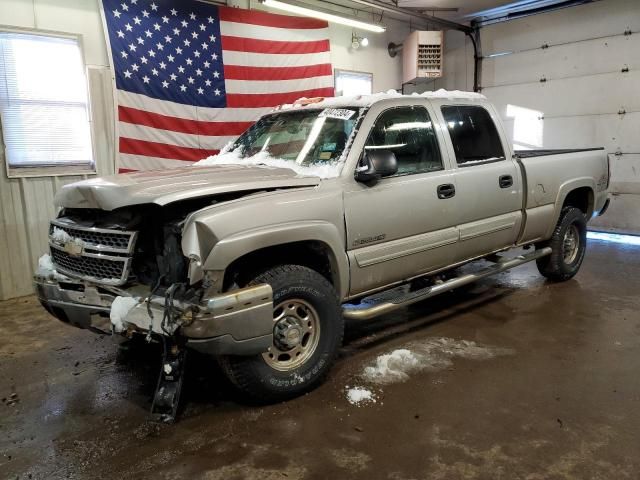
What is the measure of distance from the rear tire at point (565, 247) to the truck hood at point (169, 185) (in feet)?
11.0

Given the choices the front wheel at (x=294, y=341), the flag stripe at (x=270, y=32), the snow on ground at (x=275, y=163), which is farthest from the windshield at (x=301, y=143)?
the flag stripe at (x=270, y=32)

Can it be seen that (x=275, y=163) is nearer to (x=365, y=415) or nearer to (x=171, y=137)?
(x=365, y=415)

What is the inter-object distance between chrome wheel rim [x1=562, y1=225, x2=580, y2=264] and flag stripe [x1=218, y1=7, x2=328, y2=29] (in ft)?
17.4

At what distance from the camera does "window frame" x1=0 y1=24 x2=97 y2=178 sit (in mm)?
5594

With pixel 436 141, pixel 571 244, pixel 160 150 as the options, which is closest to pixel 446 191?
pixel 436 141

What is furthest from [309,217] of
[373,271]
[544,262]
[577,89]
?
[577,89]

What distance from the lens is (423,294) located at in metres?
3.94

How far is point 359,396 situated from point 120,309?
1.54 m

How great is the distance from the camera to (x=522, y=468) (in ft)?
7.82

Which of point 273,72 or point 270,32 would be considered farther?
point 273,72

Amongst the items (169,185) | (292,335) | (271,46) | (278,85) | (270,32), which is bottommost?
(292,335)

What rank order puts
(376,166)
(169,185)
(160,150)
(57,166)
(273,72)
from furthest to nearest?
(273,72) < (160,150) < (57,166) < (376,166) < (169,185)

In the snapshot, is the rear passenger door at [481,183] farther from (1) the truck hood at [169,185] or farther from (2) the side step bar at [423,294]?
(1) the truck hood at [169,185]

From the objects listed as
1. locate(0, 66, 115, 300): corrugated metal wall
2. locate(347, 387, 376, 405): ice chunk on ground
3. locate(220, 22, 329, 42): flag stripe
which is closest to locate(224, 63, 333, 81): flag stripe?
locate(220, 22, 329, 42): flag stripe
